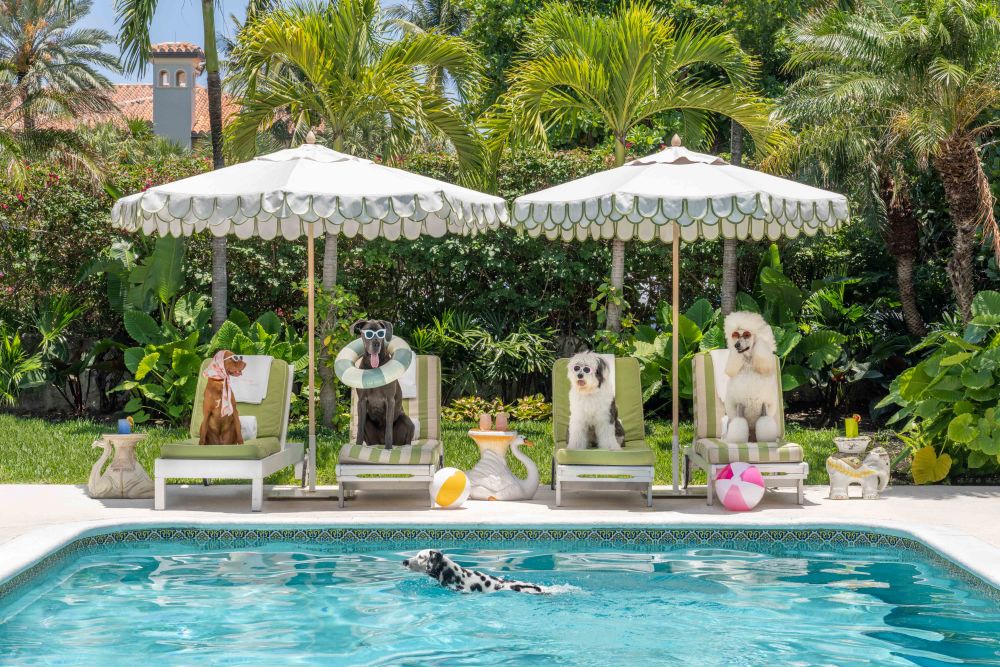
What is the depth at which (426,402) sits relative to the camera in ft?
31.0

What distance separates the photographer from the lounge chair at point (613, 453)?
8.30 metres

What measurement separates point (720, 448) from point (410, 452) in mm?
2372

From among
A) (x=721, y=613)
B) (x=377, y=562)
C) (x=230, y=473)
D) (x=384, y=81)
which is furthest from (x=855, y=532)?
(x=384, y=81)

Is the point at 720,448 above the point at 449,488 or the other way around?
above

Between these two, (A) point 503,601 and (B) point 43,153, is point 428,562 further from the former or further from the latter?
(B) point 43,153

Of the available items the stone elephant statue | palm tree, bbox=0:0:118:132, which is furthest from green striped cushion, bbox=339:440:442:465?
palm tree, bbox=0:0:118:132

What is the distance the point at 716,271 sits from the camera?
15391 mm

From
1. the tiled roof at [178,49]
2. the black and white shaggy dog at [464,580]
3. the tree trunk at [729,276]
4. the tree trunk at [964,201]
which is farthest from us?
the tiled roof at [178,49]

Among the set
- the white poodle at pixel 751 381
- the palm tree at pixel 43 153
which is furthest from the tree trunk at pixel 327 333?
the white poodle at pixel 751 381

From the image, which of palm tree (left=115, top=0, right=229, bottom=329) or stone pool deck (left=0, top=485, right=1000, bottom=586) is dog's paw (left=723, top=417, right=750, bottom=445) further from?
palm tree (left=115, top=0, right=229, bottom=329)

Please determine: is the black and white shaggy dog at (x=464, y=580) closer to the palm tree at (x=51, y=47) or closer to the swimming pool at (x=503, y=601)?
the swimming pool at (x=503, y=601)

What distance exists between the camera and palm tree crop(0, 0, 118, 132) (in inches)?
1372

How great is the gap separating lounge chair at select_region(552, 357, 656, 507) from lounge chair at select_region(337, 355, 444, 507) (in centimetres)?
97

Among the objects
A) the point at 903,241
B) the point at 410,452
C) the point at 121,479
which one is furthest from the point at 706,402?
the point at 903,241
